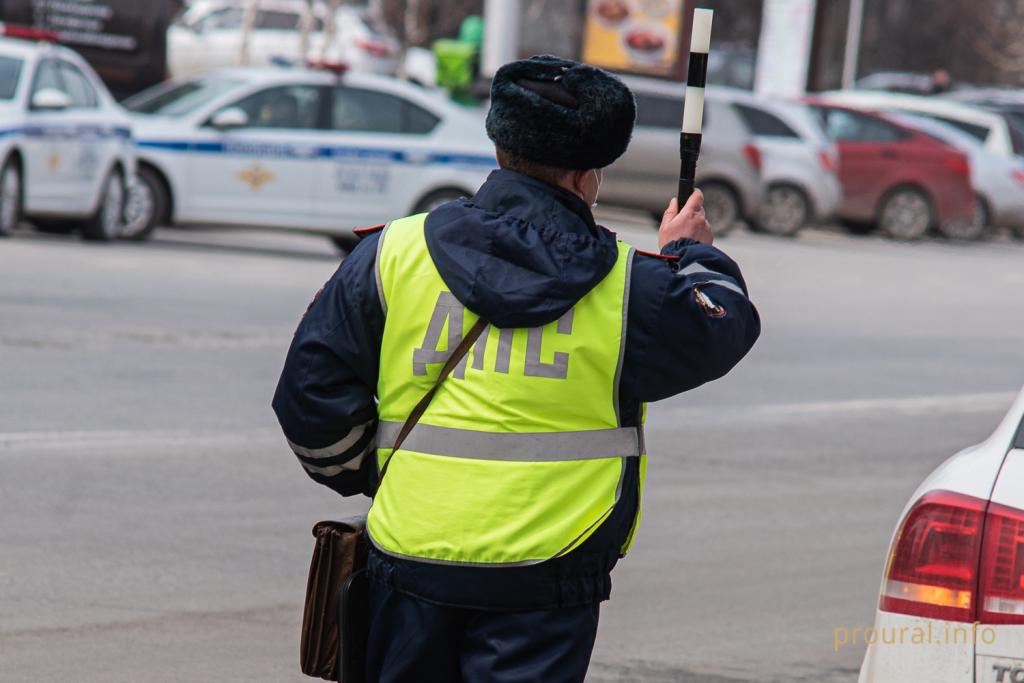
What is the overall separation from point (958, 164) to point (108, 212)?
12804 mm

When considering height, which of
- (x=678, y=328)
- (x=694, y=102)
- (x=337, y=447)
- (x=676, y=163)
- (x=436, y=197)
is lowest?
(x=676, y=163)

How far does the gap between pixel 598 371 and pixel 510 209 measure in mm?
290

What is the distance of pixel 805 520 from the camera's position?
7.30 meters

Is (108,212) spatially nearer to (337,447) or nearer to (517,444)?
(337,447)

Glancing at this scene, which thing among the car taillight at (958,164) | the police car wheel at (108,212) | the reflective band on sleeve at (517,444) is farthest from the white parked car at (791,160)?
the reflective band on sleeve at (517,444)

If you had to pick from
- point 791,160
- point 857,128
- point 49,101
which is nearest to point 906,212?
point 857,128

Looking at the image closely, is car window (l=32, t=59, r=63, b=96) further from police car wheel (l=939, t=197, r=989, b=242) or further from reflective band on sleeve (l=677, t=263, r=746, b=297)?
police car wheel (l=939, t=197, r=989, b=242)

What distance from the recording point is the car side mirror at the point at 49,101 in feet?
47.6

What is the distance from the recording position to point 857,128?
2427 centimetres

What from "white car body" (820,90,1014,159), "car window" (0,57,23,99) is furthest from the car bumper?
"white car body" (820,90,1014,159)

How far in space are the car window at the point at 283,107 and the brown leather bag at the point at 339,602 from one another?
1345 centimetres

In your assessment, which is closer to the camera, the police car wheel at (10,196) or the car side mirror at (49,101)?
the police car wheel at (10,196)

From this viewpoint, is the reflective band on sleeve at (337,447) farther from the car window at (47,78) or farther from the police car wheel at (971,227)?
the police car wheel at (971,227)

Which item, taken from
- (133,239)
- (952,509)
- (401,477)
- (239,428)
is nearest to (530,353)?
(401,477)
